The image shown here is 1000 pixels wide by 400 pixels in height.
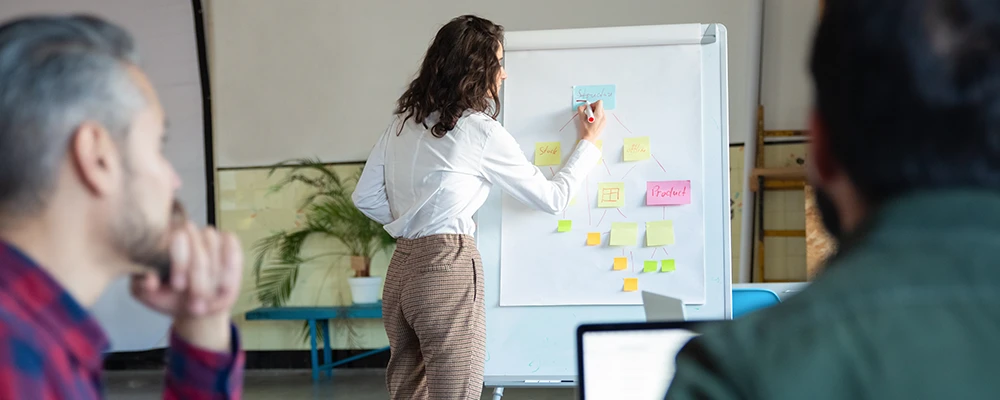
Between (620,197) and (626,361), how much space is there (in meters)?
1.82

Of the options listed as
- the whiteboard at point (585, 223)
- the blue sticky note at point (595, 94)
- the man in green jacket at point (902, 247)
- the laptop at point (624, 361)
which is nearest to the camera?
the man in green jacket at point (902, 247)

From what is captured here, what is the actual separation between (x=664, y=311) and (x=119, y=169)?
704 mm

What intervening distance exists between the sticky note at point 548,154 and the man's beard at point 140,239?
224 cm

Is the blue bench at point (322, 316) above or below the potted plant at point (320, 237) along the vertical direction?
below

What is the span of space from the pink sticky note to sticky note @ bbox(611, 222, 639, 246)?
9 centimetres

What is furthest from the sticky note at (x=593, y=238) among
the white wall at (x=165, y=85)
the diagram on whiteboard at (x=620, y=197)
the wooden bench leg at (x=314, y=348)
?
the white wall at (x=165, y=85)

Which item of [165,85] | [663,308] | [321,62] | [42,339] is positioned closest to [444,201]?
[663,308]

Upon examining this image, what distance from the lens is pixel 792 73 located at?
503cm

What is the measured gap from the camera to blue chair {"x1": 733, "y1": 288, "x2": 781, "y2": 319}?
2.49 m

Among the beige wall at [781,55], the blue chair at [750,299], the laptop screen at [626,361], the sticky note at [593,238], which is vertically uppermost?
the beige wall at [781,55]

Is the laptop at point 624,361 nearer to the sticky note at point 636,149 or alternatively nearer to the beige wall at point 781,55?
the sticky note at point 636,149

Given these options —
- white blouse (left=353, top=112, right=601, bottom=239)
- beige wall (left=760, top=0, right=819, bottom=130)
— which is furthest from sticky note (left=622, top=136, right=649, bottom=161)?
beige wall (left=760, top=0, right=819, bottom=130)

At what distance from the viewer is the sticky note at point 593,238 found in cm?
288

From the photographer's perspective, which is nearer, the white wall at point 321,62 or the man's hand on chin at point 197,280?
the man's hand on chin at point 197,280
